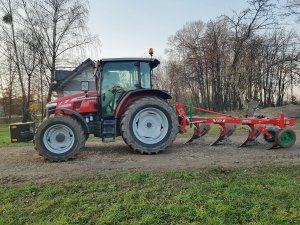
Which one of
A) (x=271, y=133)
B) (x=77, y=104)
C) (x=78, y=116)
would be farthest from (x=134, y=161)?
(x=271, y=133)

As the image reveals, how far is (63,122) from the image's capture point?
7.41 meters

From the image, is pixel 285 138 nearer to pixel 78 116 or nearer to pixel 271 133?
pixel 271 133

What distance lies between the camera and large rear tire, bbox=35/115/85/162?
7332 millimetres

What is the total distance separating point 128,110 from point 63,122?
152cm

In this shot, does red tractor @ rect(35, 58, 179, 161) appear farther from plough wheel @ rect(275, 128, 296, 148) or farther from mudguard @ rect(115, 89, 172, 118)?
plough wheel @ rect(275, 128, 296, 148)

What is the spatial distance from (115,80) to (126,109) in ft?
2.74

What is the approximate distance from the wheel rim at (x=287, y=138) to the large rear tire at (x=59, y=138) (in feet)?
16.7

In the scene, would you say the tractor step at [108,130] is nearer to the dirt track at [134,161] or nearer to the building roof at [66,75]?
the dirt track at [134,161]

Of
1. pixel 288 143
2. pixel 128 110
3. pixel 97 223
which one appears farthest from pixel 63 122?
pixel 288 143

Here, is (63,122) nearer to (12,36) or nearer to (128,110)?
(128,110)

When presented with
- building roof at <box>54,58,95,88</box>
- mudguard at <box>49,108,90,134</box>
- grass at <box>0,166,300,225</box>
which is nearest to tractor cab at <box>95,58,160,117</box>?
mudguard at <box>49,108,90,134</box>

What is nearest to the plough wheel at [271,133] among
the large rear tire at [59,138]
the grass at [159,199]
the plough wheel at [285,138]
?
the plough wheel at [285,138]

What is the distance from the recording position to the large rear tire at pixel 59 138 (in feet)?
24.1

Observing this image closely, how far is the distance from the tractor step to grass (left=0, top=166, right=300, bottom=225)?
96.3 inches
